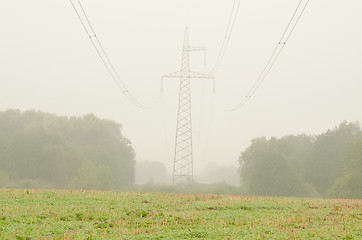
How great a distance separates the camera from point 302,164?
88.6m

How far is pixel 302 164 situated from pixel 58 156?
6047cm

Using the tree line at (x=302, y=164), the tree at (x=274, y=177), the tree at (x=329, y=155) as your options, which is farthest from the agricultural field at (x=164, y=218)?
the tree at (x=329, y=155)

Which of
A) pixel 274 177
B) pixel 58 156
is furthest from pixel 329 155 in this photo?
pixel 58 156

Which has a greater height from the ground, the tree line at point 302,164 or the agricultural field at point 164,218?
the tree line at point 302,164

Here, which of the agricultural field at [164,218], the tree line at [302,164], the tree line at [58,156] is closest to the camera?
the agricultural field at [164,218]

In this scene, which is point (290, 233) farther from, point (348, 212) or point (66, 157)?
point (66, 157)

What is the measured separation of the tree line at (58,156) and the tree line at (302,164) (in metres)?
34.6

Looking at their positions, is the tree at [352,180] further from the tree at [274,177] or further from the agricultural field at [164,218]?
the agricultural field at [164,218]

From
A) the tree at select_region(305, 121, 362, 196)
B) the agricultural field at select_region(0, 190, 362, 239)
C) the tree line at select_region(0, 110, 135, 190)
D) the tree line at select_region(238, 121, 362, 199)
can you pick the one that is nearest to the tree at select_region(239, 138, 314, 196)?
the tree line at select_region(238, 121, 362, 199)

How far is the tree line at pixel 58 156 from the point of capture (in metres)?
79.8

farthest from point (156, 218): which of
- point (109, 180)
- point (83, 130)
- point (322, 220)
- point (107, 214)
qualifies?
point (83, 130)

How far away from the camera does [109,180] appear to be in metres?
81.2

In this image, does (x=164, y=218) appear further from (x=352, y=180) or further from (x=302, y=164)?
(x=302, y=164)

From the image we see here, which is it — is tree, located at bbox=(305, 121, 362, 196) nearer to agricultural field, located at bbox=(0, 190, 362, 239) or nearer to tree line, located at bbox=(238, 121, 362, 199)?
tree line, located at bbox=(238, 121, 362, 199)
